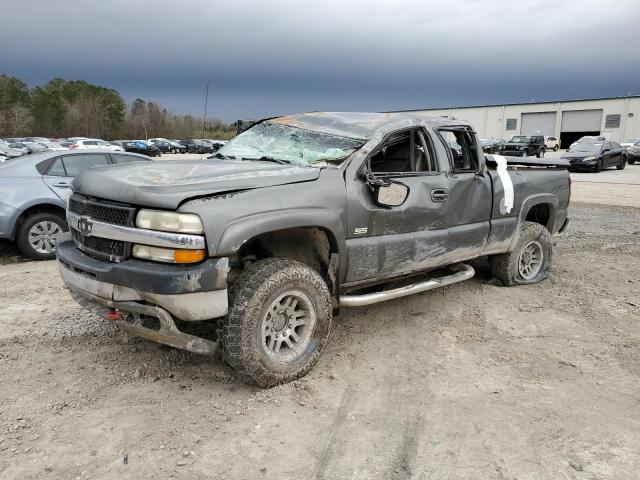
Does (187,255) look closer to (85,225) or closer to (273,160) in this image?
(85,225)

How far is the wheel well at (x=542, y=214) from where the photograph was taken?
660 centimetres

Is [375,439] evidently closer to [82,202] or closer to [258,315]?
[258,315]

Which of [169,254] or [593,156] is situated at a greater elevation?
[593,156]

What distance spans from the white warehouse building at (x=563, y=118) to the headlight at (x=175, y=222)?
188 feet

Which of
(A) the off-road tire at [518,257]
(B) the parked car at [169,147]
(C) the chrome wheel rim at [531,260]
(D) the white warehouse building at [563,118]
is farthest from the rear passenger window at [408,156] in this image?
(D) the white warehouse building at [563,118]

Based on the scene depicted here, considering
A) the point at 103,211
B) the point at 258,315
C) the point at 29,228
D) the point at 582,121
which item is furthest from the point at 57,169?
the point at 582,121

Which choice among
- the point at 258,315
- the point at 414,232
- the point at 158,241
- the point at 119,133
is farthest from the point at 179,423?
the point at 119,133

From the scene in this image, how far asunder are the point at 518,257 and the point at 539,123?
64.9m

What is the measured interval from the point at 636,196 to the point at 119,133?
91.5 m

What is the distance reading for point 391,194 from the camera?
425 centimetres

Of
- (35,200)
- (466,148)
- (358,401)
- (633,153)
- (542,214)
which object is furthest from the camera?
(633,153)

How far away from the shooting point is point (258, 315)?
3443 mm

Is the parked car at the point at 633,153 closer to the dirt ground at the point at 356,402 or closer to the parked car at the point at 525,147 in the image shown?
the parked car at the point at 525,147

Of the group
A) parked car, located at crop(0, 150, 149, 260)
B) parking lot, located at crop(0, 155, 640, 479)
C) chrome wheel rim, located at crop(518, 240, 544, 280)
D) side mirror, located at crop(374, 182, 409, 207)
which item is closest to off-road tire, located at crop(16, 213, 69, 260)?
parked car, located at crop(0, 150, 149, 260)
